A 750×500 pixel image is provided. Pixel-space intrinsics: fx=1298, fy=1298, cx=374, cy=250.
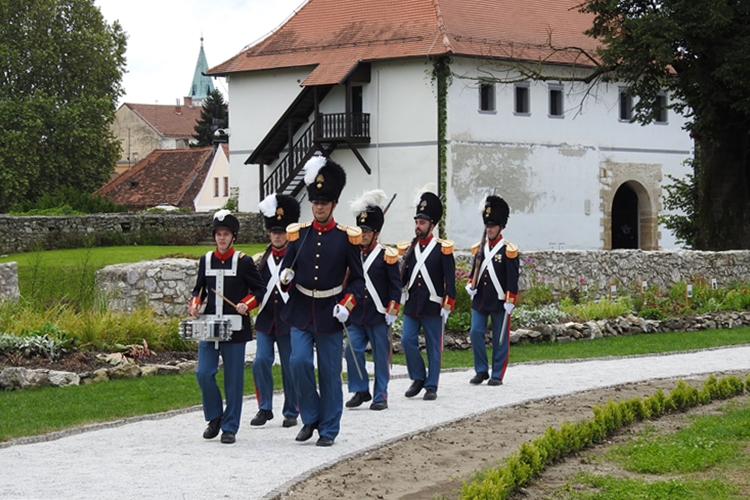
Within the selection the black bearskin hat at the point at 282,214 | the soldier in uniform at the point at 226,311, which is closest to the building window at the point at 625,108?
the black bearskin hat at the point at 282,214

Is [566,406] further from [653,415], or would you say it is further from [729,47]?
[729,47]

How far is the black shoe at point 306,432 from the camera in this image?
10.3 meters

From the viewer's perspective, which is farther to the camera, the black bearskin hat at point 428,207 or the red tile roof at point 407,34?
the red tile roof at point 407,34

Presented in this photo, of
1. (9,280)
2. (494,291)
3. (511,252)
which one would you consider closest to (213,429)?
(494,291)

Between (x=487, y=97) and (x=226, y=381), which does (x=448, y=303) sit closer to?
(x=226, y=381)

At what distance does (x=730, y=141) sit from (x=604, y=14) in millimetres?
4328

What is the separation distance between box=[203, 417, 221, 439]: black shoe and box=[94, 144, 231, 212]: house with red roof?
59746mm

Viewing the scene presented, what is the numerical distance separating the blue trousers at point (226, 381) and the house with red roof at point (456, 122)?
31.4 metres

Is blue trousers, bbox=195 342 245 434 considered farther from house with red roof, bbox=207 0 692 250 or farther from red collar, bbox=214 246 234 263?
house with red roof, bbox=207 0 692 250

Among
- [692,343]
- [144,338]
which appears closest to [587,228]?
[692,343]

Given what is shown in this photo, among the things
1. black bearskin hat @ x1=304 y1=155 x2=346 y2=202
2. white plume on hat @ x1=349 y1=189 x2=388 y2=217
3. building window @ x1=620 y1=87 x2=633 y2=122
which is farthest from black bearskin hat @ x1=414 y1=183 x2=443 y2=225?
building window @ x1=620 y1=87 x2=633 y2=122

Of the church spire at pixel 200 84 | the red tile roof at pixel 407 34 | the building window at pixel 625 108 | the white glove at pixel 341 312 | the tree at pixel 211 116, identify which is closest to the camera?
the white glove at pixel 341 312

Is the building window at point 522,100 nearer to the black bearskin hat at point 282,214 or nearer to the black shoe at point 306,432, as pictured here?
the black bearskin hat at point 282,214

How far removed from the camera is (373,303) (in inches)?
508
